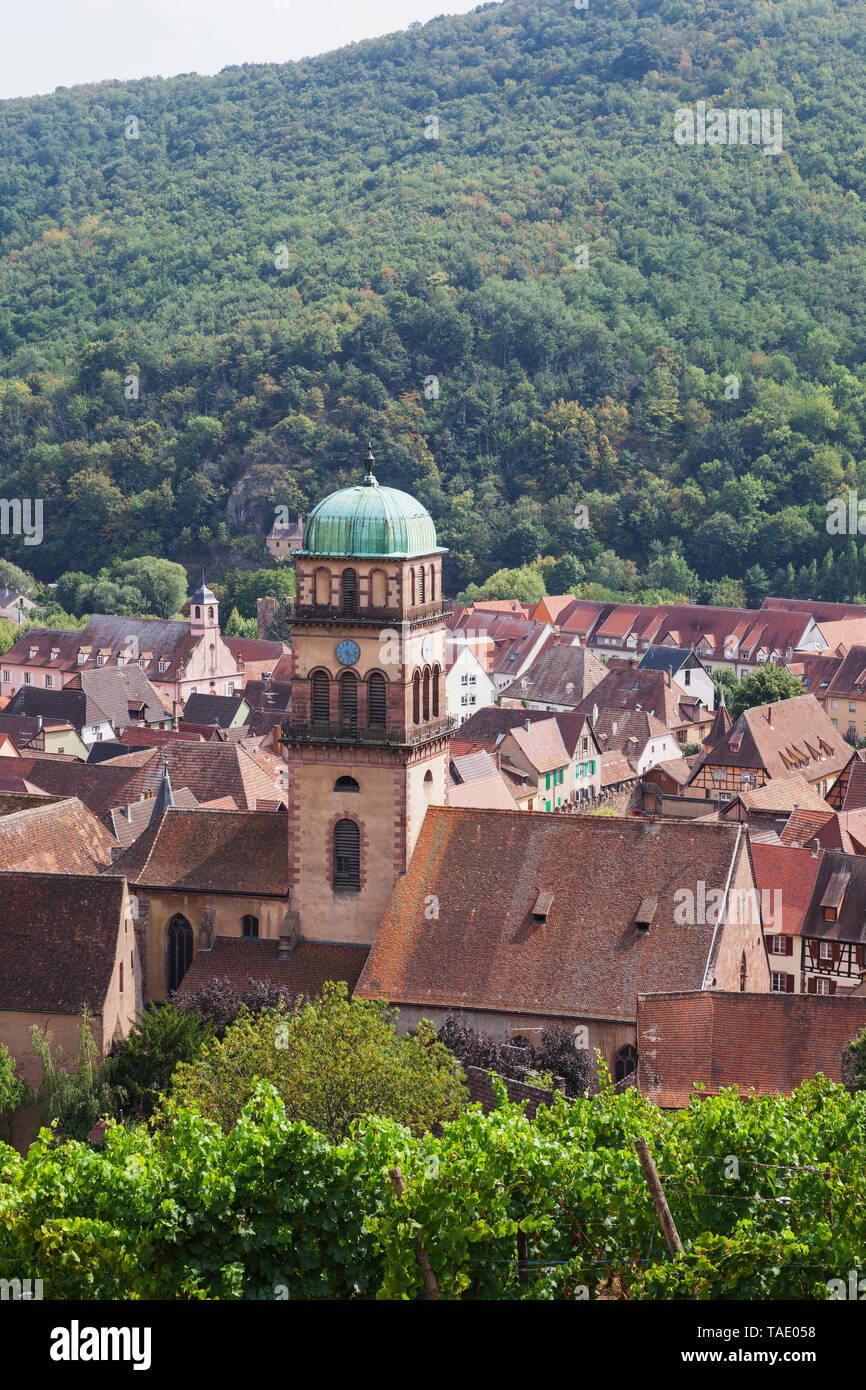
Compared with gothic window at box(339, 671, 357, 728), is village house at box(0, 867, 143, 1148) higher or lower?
lower

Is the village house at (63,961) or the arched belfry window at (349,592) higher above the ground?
the arched belfry window at (349,592)

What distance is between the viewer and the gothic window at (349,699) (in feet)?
161

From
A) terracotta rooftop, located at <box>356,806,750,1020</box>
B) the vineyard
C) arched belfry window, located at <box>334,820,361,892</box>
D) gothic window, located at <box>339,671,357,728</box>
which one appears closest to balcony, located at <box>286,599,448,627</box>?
gothic window, located at <box>339,671,357,728</box>

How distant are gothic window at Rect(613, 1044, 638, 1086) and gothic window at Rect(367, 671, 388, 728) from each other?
10001 millimetres

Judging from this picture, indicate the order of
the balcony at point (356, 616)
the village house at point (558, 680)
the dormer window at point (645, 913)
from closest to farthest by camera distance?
the dormer window at point (645, 913) < the balcony at point (356, 616) < the village house at point (558, 680)

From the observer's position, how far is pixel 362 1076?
39125 mm

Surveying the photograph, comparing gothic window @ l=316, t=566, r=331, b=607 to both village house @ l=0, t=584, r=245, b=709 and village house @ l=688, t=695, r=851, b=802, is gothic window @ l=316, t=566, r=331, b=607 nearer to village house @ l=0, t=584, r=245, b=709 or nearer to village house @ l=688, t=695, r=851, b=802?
village house @ l=688, t=695, r=851, b=802

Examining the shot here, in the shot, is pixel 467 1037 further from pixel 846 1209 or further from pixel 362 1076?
pixel 846 1209

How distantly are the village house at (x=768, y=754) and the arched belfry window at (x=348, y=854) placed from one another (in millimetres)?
49356

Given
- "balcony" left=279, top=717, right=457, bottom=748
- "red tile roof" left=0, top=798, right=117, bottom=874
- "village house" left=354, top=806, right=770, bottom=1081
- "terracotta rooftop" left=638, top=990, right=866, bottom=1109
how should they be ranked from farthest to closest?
"red tile roof" left=0, top=798, right=117, bottom=874, "balcony" left=279, top=717, right=457, bottom=748, "village house" left=354, top=806, right=770, bottom=1081, "terracotta rooftop" left=638, top=990, right=866, bottom=1109

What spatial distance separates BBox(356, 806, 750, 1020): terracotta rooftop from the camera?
45406 millimetres

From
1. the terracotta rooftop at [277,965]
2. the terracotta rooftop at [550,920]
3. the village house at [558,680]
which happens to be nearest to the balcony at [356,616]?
the terracotta rooftop at [550,920]

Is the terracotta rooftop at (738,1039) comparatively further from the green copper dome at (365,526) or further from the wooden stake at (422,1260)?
the wooden stake at (422,1260)
